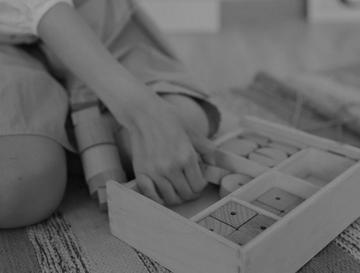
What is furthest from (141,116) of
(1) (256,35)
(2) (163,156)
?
(1) (256,35)

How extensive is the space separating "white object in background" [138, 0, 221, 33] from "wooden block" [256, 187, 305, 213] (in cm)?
127

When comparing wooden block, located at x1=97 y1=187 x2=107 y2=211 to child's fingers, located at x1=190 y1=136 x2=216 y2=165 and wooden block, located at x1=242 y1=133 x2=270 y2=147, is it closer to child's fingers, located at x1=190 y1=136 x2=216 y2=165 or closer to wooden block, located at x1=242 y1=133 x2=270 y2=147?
child's fingers, located at x1=190 y1=136 x2=216 y2=165

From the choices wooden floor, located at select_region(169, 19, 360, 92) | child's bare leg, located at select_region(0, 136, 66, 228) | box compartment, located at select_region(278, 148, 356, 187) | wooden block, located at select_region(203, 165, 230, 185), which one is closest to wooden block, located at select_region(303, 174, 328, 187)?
box compartment, located at select_region(278, 148, 356, 187)

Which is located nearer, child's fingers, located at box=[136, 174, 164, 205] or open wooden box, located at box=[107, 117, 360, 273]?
open wooden box, located at box=[107, 117, 360, 273]

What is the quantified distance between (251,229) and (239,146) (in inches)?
9.2

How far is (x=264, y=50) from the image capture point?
5.57 feet

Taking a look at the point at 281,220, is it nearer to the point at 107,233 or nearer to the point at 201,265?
the point at 201,265

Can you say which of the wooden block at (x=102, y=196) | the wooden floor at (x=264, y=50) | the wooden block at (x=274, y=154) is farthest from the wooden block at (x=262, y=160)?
the wooden floor at (x=264, y=50)

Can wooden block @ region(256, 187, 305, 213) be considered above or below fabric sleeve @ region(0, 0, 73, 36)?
below

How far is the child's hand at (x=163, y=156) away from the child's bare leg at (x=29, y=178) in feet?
0.37

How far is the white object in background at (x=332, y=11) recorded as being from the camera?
1957mm

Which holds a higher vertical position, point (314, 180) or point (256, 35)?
point (314, 180)

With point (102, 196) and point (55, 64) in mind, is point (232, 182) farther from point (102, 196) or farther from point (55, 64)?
point (55, 64)

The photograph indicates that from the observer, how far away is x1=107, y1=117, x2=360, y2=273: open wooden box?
0.57 metres
